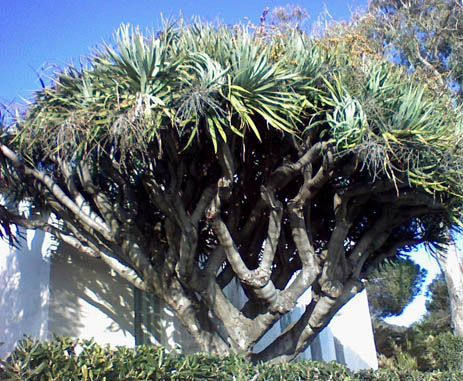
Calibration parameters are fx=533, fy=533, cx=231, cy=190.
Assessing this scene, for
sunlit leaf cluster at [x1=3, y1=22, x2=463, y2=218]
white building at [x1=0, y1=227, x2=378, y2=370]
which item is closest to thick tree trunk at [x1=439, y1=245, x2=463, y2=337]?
white building at [x1=0, y1=227, x2=378, y2=370]

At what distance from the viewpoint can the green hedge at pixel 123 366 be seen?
4.43 meters

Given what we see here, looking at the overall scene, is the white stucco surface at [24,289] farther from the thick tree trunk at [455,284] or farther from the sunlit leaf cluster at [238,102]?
the thick tree trunk at [455,284]

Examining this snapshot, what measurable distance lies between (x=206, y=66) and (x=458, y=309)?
13257mm

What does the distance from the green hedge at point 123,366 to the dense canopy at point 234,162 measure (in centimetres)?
139

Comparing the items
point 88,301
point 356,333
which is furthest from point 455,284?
point 88,301

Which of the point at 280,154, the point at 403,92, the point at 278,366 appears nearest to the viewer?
the point at 278,366

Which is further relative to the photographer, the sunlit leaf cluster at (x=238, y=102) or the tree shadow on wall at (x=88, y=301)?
the tree shadow on wall at (x=88, y=301)

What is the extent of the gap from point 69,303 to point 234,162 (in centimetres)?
439

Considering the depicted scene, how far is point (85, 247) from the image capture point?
28.3 ft

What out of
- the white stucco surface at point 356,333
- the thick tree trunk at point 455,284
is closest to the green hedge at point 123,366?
the white stucco surface at point 356,333

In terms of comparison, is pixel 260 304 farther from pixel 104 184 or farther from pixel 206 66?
pixel 206 66

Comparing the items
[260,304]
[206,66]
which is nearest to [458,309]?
[260,304]

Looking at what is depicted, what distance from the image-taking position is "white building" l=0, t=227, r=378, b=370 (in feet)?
30.9

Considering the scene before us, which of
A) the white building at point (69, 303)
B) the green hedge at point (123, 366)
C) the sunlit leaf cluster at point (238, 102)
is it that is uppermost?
the sunlit leaf cluster at point (238, 102)
